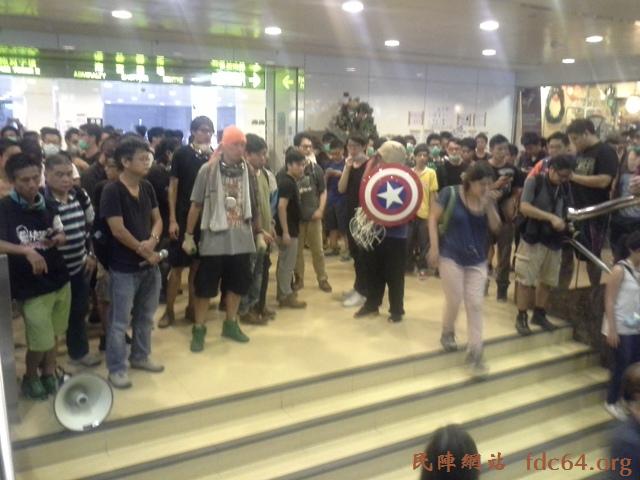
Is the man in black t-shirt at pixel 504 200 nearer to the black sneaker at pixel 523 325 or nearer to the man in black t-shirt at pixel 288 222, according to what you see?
the black sneaker at pixel 523 325

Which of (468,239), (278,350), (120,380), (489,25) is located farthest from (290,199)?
(489,25)

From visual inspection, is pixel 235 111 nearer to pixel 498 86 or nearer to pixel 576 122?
pixel 498 86

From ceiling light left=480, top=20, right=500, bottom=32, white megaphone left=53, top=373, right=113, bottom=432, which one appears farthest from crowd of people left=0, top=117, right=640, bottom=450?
ceiling light left=480, top=20, right=500, bottom=32

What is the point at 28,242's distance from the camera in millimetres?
3127

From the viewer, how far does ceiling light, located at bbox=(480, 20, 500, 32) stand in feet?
20.6

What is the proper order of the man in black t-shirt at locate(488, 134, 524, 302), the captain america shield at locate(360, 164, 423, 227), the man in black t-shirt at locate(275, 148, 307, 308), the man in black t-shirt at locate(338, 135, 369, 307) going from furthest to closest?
the man in black t-shirt at locate(488, 134, 524, 302), the man in black t-shirt at locate(338, 135, 369, 307), the man in black t-shirt at locate(275, 148, 307, 308), the captain america shield at locate(360, 164, 423, 227)

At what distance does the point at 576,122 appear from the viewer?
4.77 meters

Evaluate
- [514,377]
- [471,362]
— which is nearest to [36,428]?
[471,362]

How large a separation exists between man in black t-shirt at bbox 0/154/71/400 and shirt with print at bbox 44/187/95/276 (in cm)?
8

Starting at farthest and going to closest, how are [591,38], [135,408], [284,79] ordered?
[284,79]
[591,38]
[135,408]

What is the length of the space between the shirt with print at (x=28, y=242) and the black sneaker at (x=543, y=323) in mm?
3642

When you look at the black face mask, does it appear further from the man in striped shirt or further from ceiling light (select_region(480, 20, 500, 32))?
ceiling light (select_region(480, 20, 500, 32))

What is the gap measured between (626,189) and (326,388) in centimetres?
295

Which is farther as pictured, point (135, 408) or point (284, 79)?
point (284, 79)
